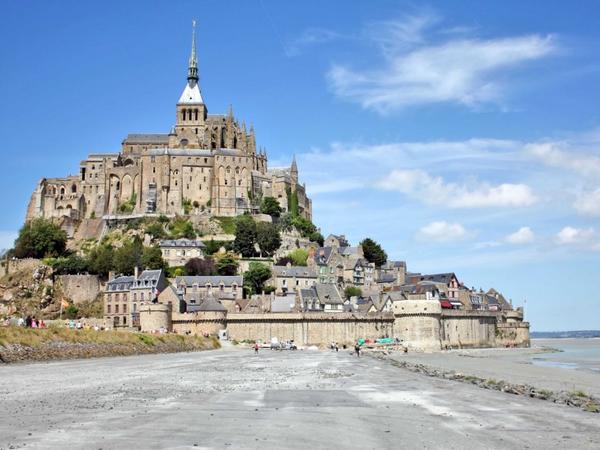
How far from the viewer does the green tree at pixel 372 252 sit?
384 feet

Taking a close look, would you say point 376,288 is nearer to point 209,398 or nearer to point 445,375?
point 445,375

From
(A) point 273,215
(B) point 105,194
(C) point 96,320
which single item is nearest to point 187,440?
(C) point 96,320

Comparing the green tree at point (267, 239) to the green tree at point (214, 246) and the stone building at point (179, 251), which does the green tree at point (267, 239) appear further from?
the stone building at point (179, 251)

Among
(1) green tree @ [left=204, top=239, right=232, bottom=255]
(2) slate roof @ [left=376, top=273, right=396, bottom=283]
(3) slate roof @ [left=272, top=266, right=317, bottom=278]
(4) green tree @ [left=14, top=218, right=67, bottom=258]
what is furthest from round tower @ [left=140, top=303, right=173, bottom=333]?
(2) slate roof @ [left=376, top=273, right=396, bottom=283]

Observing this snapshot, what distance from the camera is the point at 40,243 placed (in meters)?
102

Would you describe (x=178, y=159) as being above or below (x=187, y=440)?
above

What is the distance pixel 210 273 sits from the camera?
310ft

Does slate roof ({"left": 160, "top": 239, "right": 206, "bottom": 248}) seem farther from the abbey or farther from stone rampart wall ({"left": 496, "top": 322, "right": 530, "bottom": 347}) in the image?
stone rampart wall ({"left": 496, "top": 322, "right": 530, "bottom": 347})

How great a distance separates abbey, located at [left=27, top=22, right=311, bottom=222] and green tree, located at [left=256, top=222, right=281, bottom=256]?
11617 millimetres

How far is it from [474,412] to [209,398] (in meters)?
8.48

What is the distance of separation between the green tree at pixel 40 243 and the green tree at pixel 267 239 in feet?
94.7

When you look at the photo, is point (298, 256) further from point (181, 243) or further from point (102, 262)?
point (102, 262)

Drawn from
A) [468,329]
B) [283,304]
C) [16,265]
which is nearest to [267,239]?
[283,304]

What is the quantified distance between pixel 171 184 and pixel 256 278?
3108 centimetres
